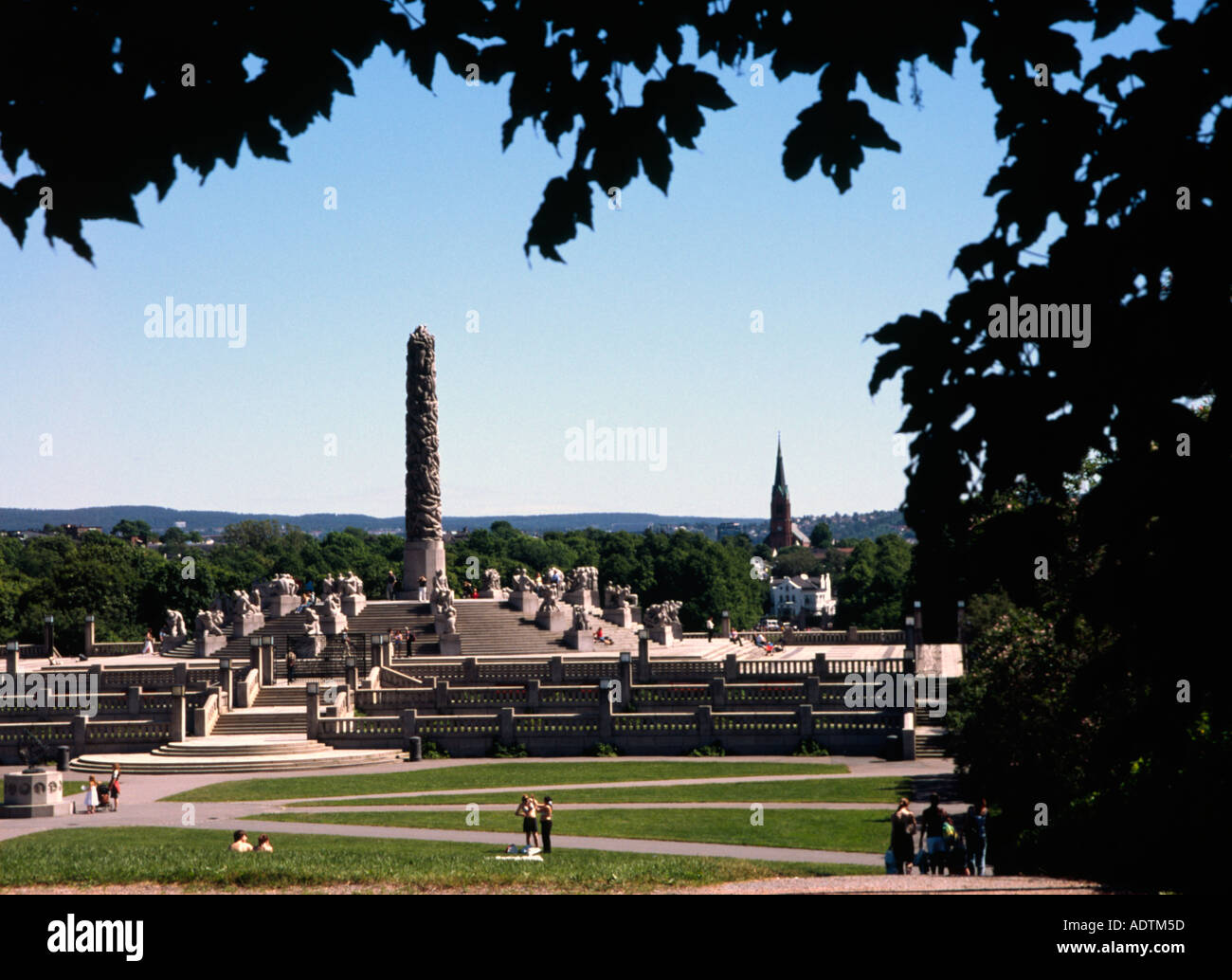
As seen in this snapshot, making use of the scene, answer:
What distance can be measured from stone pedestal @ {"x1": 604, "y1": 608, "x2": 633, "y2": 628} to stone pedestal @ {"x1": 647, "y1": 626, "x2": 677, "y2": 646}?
427 centimetres

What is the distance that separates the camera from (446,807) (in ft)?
129

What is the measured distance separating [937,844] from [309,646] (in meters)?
44.8

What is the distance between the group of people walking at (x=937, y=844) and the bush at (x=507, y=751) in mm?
24832

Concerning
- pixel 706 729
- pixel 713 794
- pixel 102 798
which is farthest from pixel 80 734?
pixel 713 794

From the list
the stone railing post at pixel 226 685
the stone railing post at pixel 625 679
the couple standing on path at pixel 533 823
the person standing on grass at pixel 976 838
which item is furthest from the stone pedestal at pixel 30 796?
the person standing on grass at pixel 976 838

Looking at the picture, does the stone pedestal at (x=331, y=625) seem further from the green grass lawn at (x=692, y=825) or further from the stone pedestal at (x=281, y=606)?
the green grass lawn at (x=692, y=825)

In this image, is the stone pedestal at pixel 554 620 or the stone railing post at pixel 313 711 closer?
the stone railing post at pixel 313 711

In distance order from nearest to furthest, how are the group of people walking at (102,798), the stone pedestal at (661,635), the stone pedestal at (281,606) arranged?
the group of people walking at (102,798) < the stone pedestal at (661,635) < the stone pedestal at (281,606)

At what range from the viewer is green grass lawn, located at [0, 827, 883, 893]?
2172 cm

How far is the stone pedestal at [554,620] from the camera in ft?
244

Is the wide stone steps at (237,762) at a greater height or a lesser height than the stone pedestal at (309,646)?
lesser

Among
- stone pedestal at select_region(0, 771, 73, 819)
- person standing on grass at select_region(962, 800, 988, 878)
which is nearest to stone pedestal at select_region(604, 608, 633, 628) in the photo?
stone pedestal at select_region(0, 771, 73, 819)
